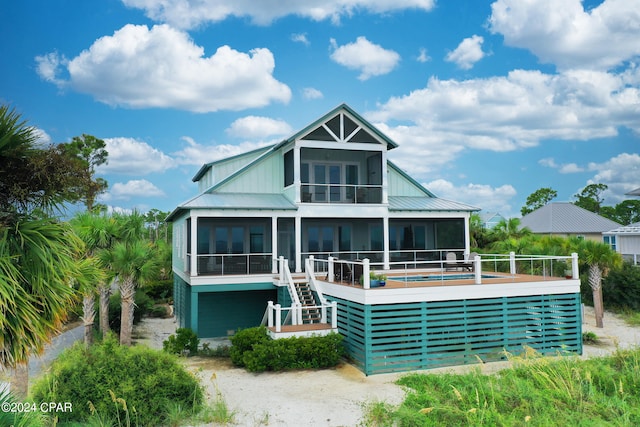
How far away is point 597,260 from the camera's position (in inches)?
862

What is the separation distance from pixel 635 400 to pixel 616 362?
3143 millimetres

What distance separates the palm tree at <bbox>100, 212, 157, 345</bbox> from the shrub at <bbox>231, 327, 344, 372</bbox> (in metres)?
4.78

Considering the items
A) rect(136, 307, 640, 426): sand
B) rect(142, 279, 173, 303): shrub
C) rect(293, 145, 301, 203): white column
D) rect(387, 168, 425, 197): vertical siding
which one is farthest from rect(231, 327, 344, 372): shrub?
rect(142, 279, 173, 303): shrub

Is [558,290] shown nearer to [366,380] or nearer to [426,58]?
[366,380]

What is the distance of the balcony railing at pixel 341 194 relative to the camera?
72.7 ft

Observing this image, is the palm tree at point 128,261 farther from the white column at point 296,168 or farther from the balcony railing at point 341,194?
the balcony railing at point 341,194

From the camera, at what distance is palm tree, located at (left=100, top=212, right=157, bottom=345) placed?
17.0 meters

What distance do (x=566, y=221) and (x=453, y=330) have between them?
40.7m

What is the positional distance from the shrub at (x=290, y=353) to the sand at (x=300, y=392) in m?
0.30

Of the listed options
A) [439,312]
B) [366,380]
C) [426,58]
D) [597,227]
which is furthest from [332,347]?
[597,227]

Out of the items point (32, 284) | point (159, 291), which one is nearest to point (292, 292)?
point (32, 284)

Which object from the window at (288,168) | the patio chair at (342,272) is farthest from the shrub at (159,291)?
the patio chair at (342,272)

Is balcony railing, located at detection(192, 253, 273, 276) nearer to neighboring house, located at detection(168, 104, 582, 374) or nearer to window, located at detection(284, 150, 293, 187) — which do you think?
neighboring house, located at detection(168, 104, 582, 374)

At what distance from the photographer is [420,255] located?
979 inches
